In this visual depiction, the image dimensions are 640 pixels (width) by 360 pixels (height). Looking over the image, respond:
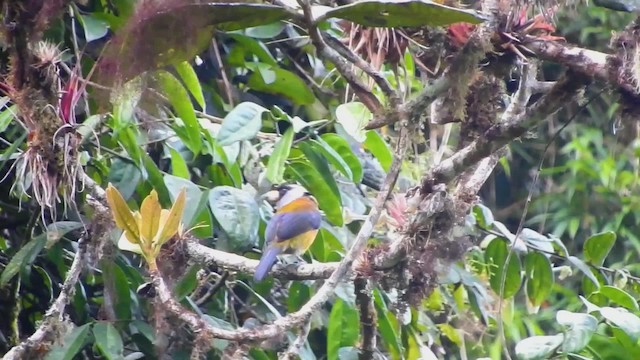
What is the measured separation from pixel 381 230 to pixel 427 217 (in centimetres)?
89

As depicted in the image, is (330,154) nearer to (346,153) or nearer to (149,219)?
(346,153)

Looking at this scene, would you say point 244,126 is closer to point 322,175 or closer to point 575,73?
point 322,175

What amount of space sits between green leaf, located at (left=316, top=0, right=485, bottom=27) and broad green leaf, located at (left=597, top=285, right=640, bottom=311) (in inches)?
30.0

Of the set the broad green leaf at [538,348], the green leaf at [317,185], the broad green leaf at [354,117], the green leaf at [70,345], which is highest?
the broad green leaf at [354,117]

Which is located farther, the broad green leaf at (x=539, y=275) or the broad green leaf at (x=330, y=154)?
the broad green leaf at (x=539, y=275)

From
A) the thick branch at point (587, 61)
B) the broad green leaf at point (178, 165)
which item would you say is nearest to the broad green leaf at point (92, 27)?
the broad green leaf at point (178, 165)

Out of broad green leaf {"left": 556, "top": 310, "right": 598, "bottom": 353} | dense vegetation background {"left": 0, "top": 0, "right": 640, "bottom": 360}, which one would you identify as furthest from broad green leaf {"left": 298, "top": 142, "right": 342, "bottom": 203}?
broad green leaf {"left": 556, "top": 310, "right": 598, "bottom": 353}

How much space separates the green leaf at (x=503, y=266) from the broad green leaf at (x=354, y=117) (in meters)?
0.56

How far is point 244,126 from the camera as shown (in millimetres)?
1760

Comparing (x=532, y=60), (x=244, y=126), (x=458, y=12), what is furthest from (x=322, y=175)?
(x=458, y=12)

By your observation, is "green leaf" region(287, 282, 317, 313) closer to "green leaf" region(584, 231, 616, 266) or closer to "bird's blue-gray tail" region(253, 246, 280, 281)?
"bird's blue-gray tail" region(253, 246, 280, 281)

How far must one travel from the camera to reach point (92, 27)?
1.82 m

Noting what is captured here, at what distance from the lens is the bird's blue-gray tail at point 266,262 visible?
1.71 m

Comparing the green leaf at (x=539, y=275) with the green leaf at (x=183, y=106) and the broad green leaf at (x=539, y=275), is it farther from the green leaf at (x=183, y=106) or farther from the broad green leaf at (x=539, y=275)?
the green leaf at (x=183, y=106)
